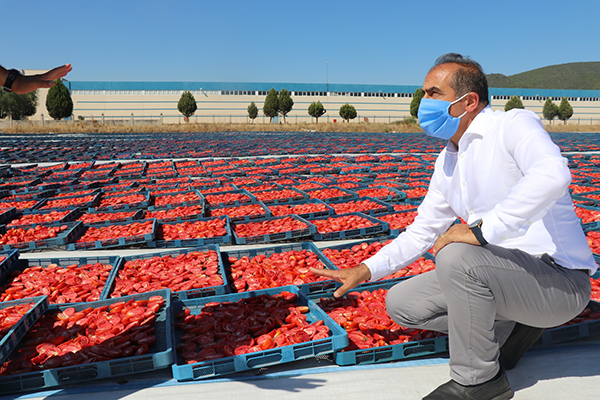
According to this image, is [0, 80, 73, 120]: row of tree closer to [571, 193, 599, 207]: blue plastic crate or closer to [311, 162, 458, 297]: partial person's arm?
[571, 193, 599, 207]: blue plastic crate

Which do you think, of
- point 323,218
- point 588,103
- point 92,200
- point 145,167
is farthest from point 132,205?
point 588,103

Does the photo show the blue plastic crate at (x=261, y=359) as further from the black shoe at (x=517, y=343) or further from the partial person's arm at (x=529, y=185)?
the partial person's arm at (x=529, y=185)

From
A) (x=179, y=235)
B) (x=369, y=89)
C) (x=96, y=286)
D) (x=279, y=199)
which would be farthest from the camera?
(x=369, y=89)

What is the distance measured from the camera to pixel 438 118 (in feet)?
8.27

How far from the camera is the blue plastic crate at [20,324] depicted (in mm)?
2592

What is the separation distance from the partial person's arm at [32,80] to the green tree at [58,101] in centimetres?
4891

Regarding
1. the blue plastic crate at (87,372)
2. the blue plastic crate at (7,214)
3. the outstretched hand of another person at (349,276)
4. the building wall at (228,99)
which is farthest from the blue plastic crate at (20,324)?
the building wall at (228,99)

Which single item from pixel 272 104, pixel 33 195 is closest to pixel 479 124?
pixel 33 195

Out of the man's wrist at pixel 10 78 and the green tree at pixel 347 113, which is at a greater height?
the green tree at pixel 347 113

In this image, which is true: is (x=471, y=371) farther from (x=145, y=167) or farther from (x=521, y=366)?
(x=145, y=167)

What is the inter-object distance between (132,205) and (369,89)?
217 ft

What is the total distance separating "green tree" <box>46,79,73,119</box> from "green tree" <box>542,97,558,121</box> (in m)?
66.9

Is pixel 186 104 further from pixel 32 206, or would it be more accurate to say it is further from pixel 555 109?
pixel 555 109

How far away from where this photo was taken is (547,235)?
226 centimetres
